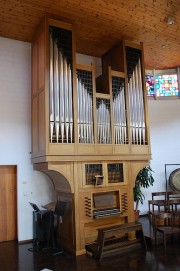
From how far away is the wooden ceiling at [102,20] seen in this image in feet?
17.7

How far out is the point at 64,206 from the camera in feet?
17.6

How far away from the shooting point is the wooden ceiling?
538 centimetres

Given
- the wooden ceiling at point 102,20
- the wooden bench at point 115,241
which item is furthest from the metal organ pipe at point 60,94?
the wooden bench at point 115,241

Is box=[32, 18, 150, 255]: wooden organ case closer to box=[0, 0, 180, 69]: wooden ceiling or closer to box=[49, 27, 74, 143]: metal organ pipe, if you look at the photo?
box=[49, 27, 74, 143]: metal organ pipe

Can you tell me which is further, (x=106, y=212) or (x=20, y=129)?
(x=20, y=129)

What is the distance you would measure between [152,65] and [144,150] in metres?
3.57

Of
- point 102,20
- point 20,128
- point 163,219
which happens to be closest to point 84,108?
point 20,128

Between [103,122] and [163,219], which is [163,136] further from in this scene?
[103,122]

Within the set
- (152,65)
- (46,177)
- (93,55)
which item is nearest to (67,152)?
(46,177)

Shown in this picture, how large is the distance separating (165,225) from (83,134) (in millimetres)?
3035

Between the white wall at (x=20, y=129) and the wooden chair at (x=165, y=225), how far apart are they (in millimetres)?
2691

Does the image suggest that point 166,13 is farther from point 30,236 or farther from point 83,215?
point 30,236

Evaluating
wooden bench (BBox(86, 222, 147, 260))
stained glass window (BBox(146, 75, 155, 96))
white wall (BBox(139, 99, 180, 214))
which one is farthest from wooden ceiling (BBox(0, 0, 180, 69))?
wooden bench (BBox(86, 222, 147, 260))

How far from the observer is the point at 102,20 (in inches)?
233
